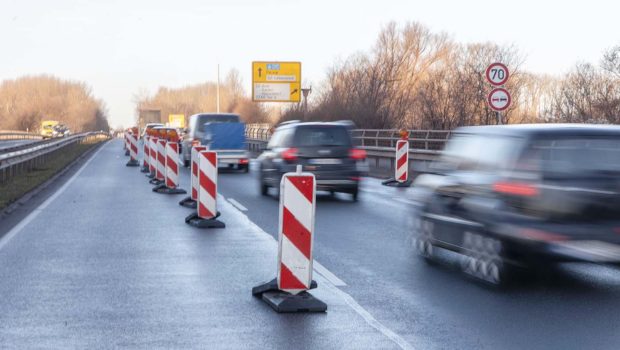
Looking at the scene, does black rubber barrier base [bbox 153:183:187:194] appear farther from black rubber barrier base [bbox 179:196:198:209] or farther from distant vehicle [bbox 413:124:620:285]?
distant vehicle [bbox 413:124:620:285]

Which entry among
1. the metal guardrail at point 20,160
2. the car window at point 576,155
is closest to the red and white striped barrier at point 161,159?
the metal guardrail at point 20,160

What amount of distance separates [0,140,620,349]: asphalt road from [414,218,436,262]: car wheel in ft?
0.59

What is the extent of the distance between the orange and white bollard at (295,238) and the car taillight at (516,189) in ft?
5.73

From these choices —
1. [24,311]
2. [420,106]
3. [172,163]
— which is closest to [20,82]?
[420,106]

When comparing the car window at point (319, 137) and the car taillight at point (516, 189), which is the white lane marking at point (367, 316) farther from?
the car window at point (319, 137)

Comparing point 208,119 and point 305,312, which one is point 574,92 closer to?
point 208,119

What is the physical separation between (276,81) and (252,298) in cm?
4914

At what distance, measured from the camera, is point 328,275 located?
352 inches

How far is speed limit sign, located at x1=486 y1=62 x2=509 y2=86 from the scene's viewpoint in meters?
18.8

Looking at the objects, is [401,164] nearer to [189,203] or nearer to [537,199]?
[189,203]

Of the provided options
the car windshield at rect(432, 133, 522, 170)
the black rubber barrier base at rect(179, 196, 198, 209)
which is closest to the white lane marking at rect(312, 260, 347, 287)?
the car windshield at rect(432, 133, 522, 170)

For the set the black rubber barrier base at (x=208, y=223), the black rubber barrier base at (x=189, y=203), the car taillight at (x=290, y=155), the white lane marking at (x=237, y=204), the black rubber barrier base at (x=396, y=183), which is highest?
the car taillight at (x=290, y=155)

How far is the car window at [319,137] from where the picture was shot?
18.4 meters

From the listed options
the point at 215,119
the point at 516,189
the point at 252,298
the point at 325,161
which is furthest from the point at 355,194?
the point at 215,119
